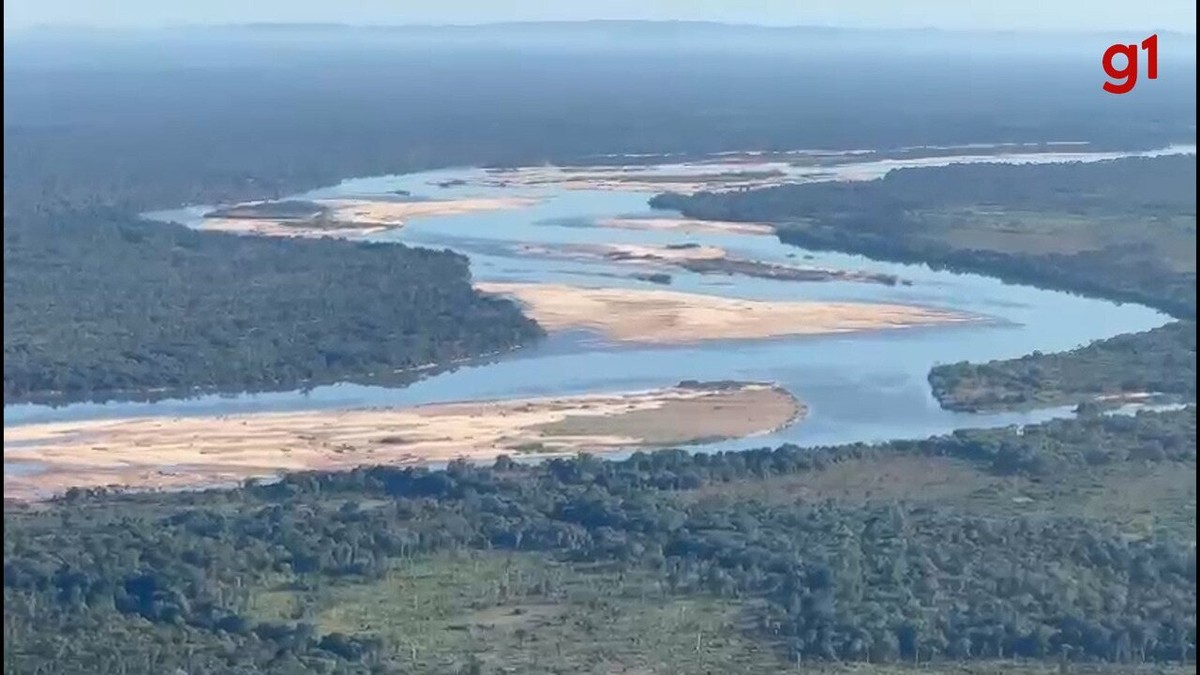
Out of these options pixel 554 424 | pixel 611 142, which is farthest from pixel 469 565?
pixel 611 142

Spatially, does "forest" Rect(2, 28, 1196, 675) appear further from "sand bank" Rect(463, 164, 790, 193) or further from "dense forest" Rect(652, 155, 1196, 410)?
"sand bank" Rect(463, 164, 790, 193)

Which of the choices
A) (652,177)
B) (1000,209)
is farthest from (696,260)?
(652,177)

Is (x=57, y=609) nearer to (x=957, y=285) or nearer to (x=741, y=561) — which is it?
(x=741, y=561)

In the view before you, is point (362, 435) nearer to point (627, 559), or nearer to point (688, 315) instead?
point (627, 559)

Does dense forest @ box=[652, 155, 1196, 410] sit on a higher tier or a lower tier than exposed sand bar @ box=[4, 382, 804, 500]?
lower

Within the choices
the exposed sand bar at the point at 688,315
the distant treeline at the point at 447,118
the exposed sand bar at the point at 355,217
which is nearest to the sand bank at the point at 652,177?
the distant treeline at the point at 447,118

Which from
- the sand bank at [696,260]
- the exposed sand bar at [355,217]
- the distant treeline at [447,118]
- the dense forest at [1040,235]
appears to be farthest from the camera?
the distant treeline at [447,118]

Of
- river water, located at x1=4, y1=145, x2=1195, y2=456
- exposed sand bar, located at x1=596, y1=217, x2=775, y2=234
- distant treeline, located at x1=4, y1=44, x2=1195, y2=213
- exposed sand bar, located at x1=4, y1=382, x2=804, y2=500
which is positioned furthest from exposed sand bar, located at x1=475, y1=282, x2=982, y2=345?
distant treeline, located at x1=4, y1=44, x2=1195, y2=213

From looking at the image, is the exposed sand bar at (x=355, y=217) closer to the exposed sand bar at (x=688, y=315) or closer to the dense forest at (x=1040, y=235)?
the dense forest at (x=1040, y=235)
